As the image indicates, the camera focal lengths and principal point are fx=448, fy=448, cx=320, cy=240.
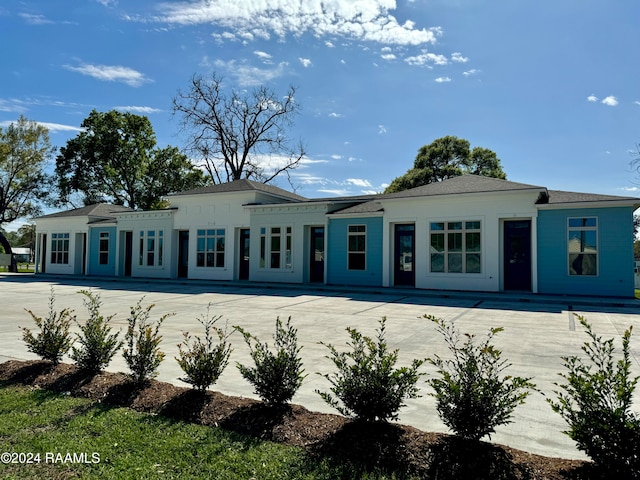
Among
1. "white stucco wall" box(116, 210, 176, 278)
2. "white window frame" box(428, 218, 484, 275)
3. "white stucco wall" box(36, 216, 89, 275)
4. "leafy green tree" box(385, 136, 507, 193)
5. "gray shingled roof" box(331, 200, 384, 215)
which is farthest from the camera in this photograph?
"leafy green tree" box(385, 136, 507, 193)

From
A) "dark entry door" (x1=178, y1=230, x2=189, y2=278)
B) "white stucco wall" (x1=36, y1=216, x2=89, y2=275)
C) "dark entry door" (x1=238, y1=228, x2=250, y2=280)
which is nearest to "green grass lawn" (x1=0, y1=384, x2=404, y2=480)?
"dark entry door" (x1=238, y1=228, x2=250, y2=280)

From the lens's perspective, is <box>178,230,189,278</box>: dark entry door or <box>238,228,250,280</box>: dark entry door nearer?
<box>238,228,250,280</box>: dark entry door

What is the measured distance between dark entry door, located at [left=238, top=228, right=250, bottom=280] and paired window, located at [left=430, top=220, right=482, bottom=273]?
→ 10.3 m

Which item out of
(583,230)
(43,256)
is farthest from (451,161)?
(43,256)

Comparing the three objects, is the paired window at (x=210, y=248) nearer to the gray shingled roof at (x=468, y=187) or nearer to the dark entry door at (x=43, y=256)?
the gray shingled roof at (x=468, y=187)

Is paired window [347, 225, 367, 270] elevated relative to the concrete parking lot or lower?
elevated

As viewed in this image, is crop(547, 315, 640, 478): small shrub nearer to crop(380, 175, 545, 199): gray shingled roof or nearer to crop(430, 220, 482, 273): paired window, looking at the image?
crop(380, 175, 545, 199): gray shingled roof

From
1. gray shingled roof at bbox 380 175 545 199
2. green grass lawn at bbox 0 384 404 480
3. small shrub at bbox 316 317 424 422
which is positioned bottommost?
green grass lawn at bbox 0 384 404 480

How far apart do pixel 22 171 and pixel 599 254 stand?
1881 inches

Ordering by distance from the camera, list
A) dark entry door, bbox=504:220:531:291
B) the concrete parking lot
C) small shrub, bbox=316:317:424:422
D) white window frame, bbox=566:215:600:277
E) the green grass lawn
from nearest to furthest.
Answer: the green grass lawn < small shrub, bbox=316:317:424:422 < the concrete parking lot < white window frame, bbox=566:215:600:277 < dark entry door, bbox=504:220:531:291

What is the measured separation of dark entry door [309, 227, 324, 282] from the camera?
22.3 meters

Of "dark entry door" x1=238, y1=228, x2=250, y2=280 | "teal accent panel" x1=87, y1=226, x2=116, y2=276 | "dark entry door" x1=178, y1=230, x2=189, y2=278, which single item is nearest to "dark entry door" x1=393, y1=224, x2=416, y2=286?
"dark entry door" x1=238, y1=228, x2=250, y2=280

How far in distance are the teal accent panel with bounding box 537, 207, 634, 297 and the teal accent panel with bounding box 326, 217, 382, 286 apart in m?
6.61

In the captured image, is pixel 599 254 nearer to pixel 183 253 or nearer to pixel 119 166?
pixel 183 253
